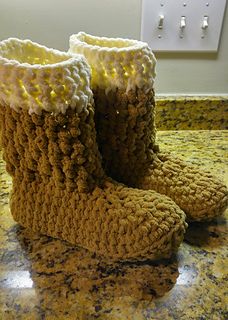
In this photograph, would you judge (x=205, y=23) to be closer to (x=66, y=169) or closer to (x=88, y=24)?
Result: (x=88, y=24)

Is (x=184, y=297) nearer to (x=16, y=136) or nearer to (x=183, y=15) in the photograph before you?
(x=16, y=136)

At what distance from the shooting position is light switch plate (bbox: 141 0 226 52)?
0.65m

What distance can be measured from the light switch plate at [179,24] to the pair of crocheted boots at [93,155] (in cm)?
24

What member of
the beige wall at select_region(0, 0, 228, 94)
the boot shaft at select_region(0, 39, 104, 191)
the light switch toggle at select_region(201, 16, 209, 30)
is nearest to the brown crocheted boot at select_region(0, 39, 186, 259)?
the boot shaft at select_region(0, 39, 104, 191)

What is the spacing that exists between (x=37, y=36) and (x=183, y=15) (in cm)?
28

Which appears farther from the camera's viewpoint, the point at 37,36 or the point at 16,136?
the point at 37,36

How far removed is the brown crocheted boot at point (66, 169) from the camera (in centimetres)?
35

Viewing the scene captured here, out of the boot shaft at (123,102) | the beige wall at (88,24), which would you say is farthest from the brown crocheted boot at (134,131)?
the beige wall at (88,24)

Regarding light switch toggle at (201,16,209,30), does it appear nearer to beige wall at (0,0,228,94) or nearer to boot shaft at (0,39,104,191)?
beige wall at (0,0,228,94)

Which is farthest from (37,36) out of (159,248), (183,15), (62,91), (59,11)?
(159,248)

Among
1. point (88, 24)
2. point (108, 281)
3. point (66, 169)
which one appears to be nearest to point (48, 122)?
point (66, 169)

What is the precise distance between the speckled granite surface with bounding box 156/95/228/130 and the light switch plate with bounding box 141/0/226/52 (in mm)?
106

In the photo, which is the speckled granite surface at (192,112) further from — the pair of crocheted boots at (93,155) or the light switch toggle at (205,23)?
the pair of crocheted boots at (93,155)

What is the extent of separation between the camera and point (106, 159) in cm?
47
